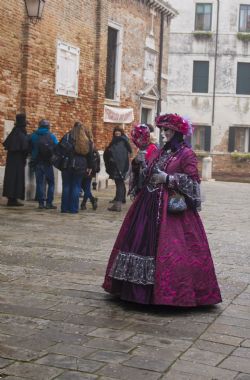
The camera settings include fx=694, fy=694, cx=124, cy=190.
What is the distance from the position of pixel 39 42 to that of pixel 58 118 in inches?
80.8

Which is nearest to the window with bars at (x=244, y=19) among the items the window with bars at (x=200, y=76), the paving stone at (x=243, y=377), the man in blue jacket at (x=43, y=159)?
the window with bars at (x=200, y=76)

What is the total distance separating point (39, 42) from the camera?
15688 mm

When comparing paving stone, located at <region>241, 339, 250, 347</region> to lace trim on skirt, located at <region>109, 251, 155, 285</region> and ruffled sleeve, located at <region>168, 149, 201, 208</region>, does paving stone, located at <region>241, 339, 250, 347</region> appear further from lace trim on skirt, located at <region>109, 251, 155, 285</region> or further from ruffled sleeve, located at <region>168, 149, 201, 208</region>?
ruffled sleeve, located at <region>168, 149, 201, 208</region>

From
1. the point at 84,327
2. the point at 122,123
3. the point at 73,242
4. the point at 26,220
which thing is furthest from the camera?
the point at 122,123

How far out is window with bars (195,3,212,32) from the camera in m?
38.1

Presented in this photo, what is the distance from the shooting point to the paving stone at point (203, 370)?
14.1 ft

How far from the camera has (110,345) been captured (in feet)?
15.8

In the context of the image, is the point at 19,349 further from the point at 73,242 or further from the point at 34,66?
the point at 34,66

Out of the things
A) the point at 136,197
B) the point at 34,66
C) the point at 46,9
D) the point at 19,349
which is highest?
the point at 46,9

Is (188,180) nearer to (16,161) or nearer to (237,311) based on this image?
(237,311)

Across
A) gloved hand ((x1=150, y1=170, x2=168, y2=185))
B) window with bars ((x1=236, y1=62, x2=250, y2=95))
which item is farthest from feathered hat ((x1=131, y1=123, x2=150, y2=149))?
window with bars ((x1=236, y1=62, x2=250, y2=95))

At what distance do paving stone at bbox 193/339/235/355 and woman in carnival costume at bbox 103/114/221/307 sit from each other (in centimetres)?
80

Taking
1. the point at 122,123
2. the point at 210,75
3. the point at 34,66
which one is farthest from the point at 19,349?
the point at 210,75

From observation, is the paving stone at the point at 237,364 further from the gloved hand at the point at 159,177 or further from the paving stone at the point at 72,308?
the gloved hand at the point at 159,177
